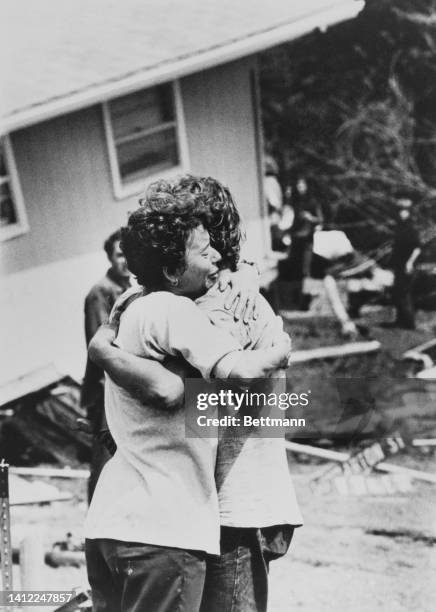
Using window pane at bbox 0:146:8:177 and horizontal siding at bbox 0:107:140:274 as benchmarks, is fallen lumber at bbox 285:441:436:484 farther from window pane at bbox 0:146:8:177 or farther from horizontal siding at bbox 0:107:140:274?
window pane at bbox 0:146:8:177

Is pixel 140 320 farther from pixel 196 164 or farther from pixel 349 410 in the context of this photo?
pixel 196 164

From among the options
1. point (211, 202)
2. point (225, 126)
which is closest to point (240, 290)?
point (211, 202)

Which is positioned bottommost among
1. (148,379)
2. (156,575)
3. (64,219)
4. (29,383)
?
(29,383)

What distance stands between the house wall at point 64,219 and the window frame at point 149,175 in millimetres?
26

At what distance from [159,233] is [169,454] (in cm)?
38

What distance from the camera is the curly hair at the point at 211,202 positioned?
1392mm

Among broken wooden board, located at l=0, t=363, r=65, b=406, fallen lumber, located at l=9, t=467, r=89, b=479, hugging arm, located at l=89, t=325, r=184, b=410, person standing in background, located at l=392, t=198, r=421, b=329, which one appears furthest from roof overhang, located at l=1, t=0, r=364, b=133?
hugging arm, located at l=89, t=325, r=184, b=410

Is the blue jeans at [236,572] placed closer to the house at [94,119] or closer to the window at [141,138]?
the house at [94,119]

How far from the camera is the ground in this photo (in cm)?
254

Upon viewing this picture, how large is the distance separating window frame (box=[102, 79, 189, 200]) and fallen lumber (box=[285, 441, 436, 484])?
4.32ft

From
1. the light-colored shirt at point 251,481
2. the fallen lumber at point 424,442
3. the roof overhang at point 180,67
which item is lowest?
the fallen lumber at point 424,442

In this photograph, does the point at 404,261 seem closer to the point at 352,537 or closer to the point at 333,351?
the point at 333,351

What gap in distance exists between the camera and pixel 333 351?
12.5 ft

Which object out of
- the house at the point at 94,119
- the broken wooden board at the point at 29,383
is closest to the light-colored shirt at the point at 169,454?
the house at the point at 94,119
